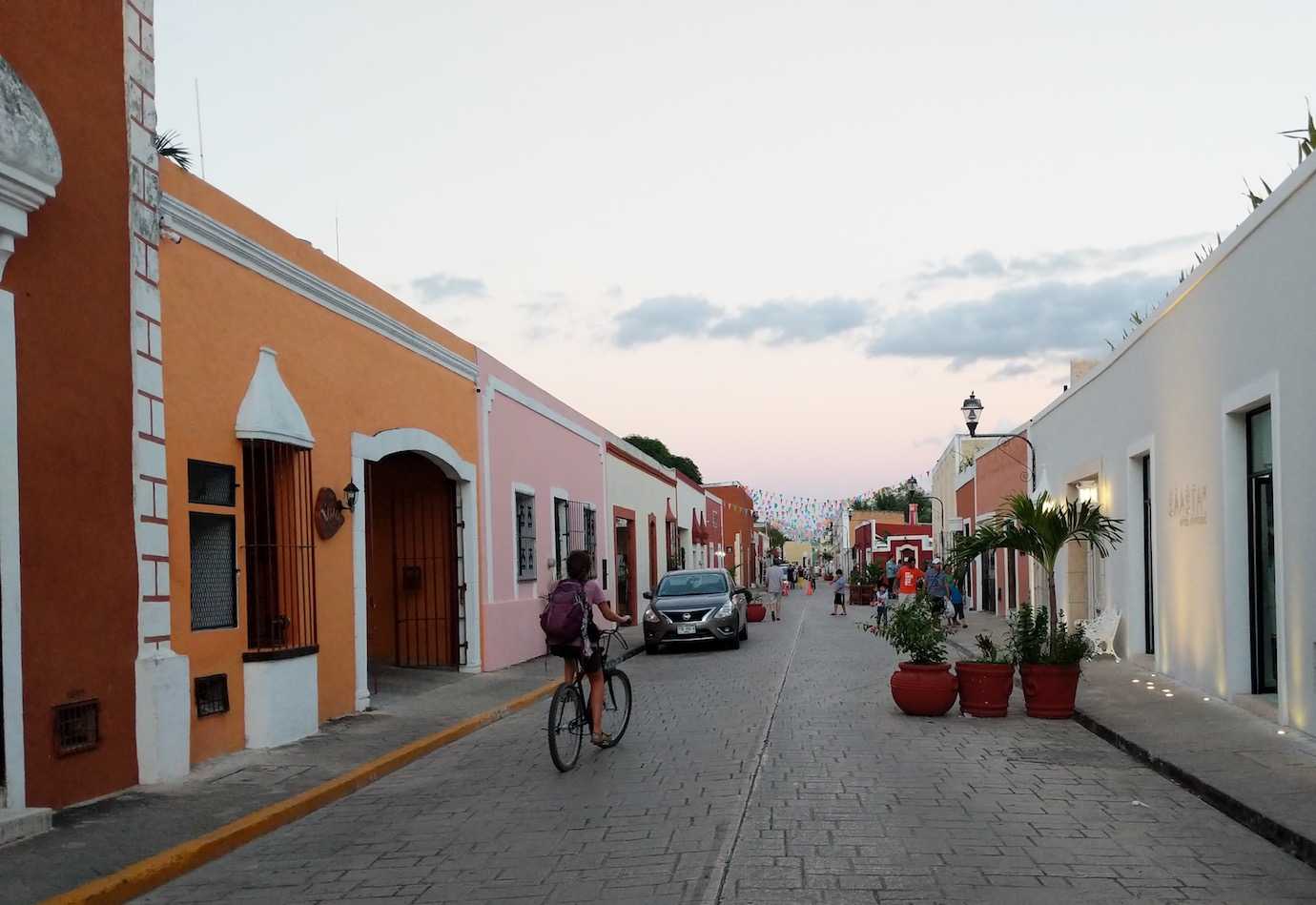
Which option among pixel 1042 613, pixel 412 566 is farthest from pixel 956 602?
pixel 1042 613

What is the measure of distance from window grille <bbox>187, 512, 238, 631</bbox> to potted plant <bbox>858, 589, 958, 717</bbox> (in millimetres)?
5850

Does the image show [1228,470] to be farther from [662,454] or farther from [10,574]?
[662,454]

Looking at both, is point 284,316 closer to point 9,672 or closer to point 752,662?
point 9,672

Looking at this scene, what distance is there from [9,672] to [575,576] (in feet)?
13.5

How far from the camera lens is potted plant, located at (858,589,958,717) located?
39.5 ft

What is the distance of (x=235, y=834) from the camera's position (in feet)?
24.2

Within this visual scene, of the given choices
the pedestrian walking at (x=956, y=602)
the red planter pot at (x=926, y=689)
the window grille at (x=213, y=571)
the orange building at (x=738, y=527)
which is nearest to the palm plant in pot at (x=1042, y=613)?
the red planter pot at (x=926, y=689)

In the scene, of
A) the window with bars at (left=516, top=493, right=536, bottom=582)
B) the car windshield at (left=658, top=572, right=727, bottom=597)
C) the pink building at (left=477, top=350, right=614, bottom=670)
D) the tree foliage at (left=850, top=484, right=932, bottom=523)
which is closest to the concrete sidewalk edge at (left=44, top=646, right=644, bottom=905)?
the pink building at (left=477, top=350, right=614, bottom=670)

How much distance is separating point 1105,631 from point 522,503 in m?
9.32

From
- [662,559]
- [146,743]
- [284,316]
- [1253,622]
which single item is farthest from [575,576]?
[662,559]

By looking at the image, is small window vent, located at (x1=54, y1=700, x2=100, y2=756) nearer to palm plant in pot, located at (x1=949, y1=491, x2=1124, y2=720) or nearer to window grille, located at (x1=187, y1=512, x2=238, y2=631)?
window grille, located at (x1=187, y1=512, x2=238, y2=631)

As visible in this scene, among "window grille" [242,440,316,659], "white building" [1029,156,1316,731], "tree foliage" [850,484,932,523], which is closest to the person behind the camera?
"white building" [1029,156,1316,731]

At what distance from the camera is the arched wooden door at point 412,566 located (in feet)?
56.4

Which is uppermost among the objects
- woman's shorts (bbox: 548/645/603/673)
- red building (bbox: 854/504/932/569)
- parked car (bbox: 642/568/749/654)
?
woman's shorts (bbox: 548/645/603/673)
